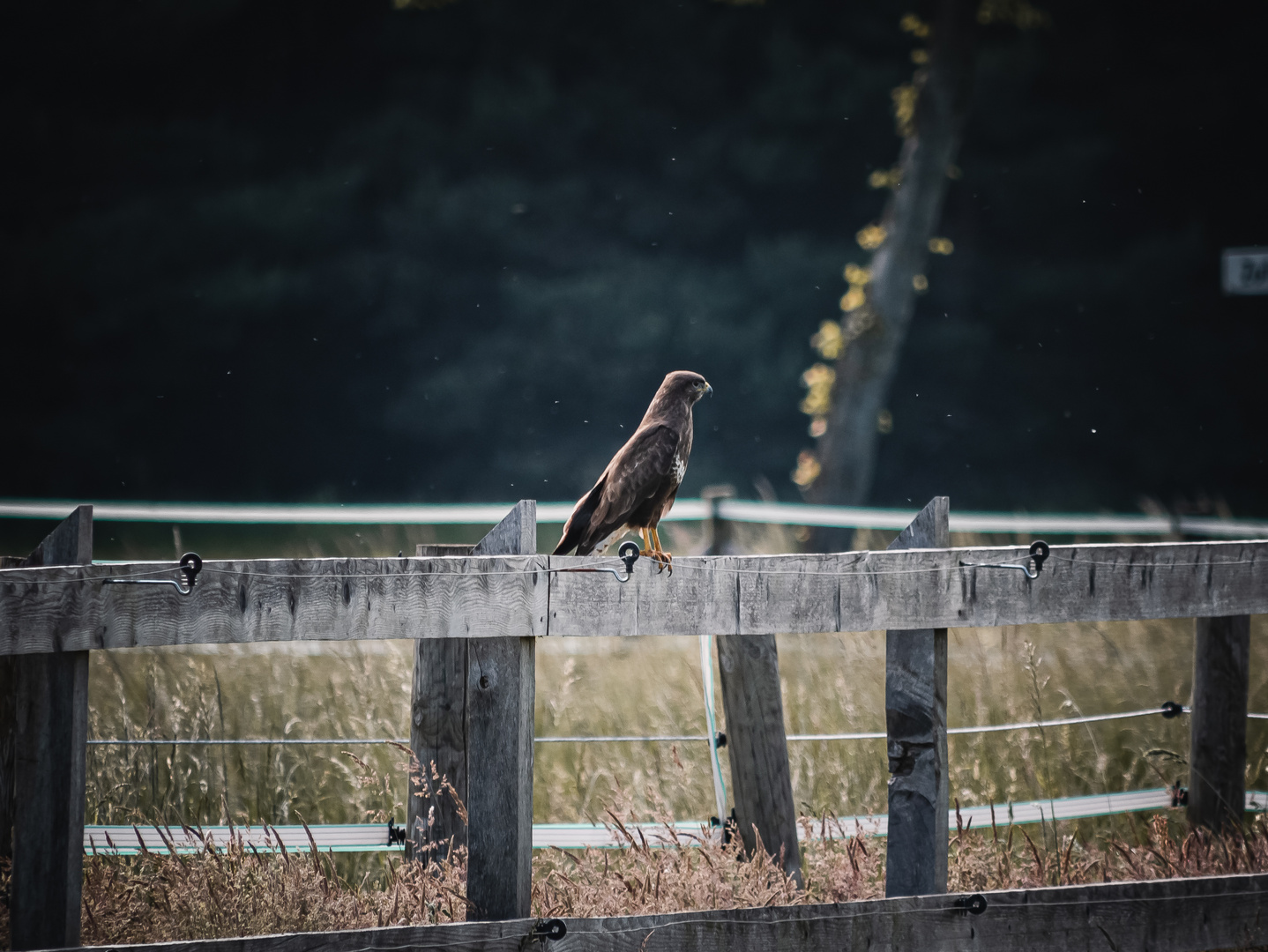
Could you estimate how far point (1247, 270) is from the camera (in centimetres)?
496

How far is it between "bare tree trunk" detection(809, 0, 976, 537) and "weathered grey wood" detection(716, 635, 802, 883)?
773 centimetres

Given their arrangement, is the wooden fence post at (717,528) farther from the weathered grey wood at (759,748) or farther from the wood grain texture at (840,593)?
the wood grain texture at (840,593)

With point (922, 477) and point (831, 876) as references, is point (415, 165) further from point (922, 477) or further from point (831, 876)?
point (831, 876)

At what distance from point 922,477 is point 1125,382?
484 cm

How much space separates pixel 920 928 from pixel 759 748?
0.69 metres

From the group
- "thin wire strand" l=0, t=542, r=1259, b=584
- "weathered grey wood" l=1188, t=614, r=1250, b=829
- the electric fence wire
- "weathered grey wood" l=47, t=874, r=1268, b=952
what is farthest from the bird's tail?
"weathered grey wood" l=1188, t=614, r=1250, b=829

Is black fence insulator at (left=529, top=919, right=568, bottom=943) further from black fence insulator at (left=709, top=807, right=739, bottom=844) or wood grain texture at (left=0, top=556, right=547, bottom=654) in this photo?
black fence insulator at (left=709, top=807, right=739, bottom=844)

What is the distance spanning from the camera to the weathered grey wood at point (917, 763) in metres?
2.55

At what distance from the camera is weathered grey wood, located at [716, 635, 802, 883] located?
3100mm

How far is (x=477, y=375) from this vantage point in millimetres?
24516

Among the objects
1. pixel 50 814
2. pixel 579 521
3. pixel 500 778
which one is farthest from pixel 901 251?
pixel 50 814

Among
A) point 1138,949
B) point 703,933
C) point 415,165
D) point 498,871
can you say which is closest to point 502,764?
point 498,871

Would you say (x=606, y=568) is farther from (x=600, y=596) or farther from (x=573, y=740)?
(x=573, y=740)

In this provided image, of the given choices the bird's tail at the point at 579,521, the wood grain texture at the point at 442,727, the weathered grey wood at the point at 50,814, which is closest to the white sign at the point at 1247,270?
the bird's tail at the point at 579,521
